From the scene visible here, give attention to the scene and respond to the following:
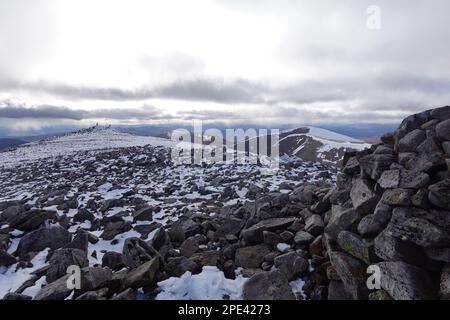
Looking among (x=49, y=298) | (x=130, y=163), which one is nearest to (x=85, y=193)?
(x=130, y=163)

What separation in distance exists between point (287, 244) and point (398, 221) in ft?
14.0

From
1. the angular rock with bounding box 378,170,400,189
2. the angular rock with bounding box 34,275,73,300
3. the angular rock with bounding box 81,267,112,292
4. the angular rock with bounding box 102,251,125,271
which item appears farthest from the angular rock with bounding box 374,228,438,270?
the angular rock with bounding box 34,275,73,300

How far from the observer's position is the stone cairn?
6617mm

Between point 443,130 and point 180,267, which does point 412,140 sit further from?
point 180,267

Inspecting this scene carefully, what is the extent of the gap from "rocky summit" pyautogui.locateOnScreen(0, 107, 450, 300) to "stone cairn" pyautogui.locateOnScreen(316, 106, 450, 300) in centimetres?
3

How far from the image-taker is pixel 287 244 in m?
10.6

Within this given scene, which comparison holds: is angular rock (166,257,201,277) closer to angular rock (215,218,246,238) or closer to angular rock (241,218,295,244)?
angular rock (241,218,295,244)

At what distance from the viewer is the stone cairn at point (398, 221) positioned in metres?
6.62

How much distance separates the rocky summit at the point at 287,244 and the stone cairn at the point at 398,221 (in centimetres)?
3

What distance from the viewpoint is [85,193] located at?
23.3 metres

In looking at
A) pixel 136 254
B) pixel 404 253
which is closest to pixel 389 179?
pixel 404 253

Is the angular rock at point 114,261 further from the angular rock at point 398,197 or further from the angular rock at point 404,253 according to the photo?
the angular rock at point 398,197
